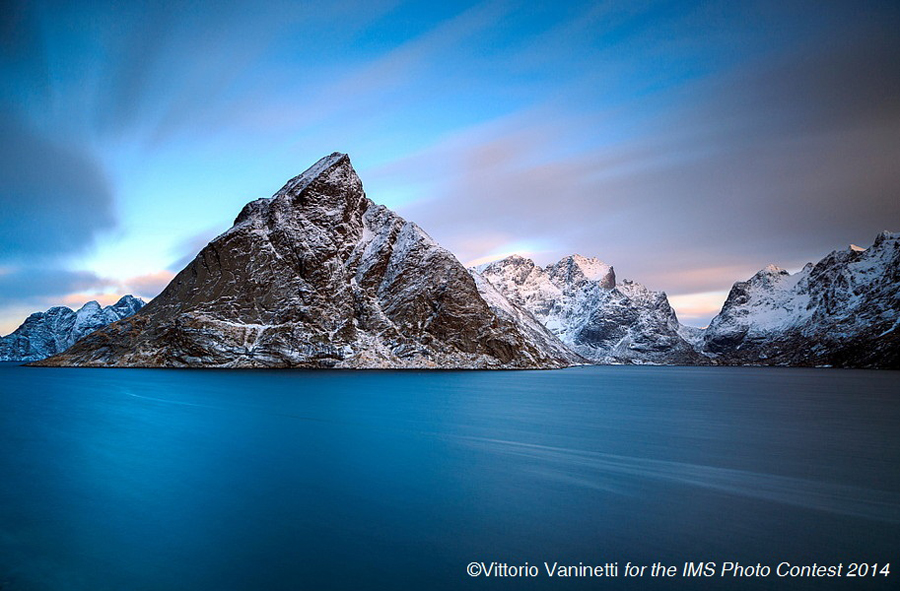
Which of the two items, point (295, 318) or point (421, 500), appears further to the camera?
point (295, 318)

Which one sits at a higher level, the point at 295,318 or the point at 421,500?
the point at 295,318

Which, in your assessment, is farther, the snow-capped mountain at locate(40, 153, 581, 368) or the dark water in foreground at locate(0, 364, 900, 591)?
the snow-capped mountain at locate(40, 153, 581, 368)

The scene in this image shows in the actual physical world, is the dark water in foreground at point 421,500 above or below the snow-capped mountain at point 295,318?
below

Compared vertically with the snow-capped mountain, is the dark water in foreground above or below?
below

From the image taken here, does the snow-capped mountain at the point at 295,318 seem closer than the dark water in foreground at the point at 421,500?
No
